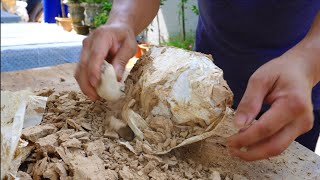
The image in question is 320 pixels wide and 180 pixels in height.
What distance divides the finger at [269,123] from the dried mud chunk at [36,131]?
37 centimetres

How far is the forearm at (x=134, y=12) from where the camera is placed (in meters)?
0.95

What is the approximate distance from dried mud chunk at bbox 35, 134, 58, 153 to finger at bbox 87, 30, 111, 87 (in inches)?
5.7

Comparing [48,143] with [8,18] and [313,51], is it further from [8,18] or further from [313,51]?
[313,51]

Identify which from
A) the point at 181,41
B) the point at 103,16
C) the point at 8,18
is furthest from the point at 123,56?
the point at 181,41

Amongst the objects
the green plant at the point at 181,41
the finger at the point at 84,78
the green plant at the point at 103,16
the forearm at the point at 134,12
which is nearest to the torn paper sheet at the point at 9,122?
the finger at the point at 84,78

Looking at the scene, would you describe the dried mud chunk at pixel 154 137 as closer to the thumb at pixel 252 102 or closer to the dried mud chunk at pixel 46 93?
the thumb at pixel 252 102

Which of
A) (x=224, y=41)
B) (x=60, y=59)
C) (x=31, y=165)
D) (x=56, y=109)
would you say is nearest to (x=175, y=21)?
(x=60, y=59)

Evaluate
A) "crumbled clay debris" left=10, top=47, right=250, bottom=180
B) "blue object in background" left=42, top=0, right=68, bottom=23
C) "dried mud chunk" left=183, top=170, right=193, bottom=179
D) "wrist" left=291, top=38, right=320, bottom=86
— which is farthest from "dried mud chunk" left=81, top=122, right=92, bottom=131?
"blue object in background" left=42, top=0, right=68, bottom=23

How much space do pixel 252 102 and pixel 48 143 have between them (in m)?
0.37

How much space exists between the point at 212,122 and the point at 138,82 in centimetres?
19

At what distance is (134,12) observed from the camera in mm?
996

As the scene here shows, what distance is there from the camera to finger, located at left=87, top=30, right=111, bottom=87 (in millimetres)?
696

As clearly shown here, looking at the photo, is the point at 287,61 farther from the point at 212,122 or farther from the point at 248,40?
the point at 248,40

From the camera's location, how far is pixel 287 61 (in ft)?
A: 2.02
